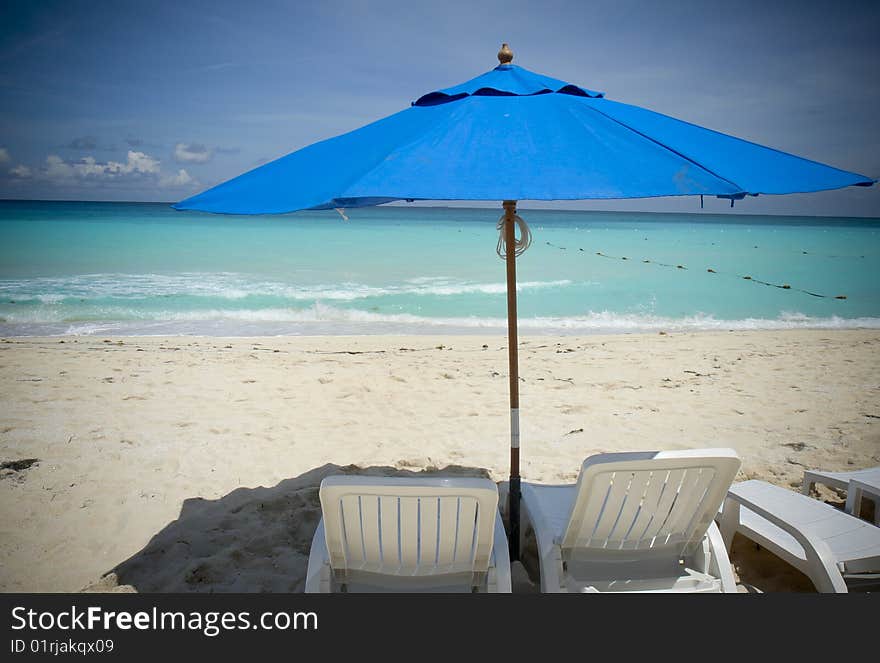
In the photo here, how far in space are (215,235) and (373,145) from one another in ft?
103

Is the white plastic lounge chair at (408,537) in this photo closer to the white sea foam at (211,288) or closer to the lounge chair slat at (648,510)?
the lounge chair slat at (648,510)

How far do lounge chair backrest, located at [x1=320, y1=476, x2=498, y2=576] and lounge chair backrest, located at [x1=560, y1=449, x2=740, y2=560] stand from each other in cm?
38

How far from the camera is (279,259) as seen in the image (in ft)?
65.6

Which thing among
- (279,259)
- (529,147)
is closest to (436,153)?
(529,147)

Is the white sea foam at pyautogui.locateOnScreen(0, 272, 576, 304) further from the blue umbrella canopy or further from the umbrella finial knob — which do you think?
the blue umbrella canopy

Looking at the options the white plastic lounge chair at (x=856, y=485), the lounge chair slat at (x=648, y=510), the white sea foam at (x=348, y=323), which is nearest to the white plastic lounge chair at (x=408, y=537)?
the lounge chair slat at (x=648, y=510)

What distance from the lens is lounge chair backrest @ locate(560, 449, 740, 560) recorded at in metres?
1.86

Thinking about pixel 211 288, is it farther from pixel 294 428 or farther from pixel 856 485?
pixel 856 485

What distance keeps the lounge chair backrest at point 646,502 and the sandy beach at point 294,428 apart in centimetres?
103

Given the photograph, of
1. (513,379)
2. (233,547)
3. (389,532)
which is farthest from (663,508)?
(233,547)

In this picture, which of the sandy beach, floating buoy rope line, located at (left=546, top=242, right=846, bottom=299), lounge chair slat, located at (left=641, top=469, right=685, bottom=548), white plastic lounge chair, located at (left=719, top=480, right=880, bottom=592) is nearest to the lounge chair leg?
white plastic lounge chair, located at (left=719, top=480, right=880, bottom=592)

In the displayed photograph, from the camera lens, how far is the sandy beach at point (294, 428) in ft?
9.58

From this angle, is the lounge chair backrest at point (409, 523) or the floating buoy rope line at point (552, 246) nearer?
the lounge chair backrest at point (409, 523)

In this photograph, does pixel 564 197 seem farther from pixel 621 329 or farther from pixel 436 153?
pixel 621 329
